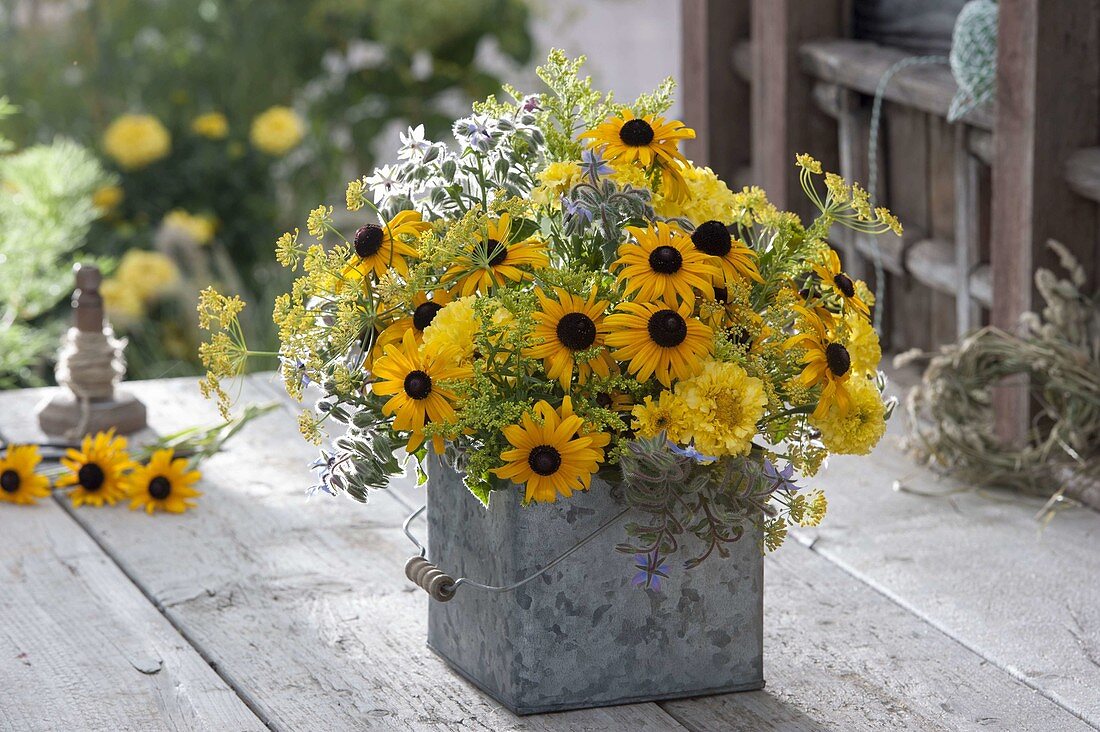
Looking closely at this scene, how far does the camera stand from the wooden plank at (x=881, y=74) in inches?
80.7

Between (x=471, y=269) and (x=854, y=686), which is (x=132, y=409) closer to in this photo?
(x=471, y=269)

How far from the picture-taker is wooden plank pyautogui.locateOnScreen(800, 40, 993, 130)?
2049 millimetres

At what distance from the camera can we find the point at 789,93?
2.47 metres

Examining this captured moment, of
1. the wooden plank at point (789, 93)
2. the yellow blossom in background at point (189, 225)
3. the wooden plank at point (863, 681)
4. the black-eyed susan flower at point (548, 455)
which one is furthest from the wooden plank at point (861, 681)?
the yellow blossom in background at point (189, 225)

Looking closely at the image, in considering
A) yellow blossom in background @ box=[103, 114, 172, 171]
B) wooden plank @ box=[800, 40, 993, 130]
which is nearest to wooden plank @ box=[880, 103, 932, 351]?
wooden plank @ box=[800, 40, 993, 130]

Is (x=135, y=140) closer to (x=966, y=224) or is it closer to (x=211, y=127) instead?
(x=211, y=127)

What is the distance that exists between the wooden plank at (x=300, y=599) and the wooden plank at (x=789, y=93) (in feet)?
3.48

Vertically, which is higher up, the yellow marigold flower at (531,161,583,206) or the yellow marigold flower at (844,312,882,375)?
the yellow marigold flower at (531,161,583,206)

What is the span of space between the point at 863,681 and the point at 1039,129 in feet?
2.93

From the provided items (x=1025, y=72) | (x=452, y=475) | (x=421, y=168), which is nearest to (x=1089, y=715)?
(x=452, y=475)

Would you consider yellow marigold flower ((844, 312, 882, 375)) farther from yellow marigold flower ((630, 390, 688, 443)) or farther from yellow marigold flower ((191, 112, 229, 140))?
yellow marigold flower ((191, 112, 229, 140))

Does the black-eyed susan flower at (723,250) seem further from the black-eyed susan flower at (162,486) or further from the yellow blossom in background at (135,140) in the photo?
the yellow blossom in background at (135,140)

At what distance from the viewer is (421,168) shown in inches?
44.1

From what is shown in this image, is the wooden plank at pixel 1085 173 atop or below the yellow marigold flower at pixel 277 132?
atop
